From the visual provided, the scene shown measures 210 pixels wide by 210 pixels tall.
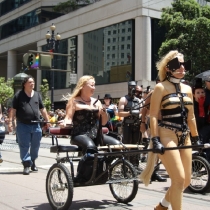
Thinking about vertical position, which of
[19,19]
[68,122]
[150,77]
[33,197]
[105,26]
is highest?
[19,19]

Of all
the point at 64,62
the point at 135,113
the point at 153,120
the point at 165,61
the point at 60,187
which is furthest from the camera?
the point at 64,62

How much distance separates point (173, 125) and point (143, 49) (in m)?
29.8

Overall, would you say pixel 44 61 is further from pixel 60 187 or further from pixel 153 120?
pixel 153 120

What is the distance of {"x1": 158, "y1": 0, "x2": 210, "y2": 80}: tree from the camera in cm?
2742

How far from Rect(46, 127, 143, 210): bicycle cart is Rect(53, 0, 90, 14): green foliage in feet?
131

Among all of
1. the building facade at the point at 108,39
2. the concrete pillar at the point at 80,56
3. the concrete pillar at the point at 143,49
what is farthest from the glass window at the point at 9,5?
the concrete pillar at the point at 143,49

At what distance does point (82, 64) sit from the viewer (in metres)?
40.3

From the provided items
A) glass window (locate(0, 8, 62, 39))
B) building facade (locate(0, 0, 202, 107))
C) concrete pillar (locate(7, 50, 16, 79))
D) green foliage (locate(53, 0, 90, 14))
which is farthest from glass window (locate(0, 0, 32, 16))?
green foliage (locate(53, 0, 90, 14))

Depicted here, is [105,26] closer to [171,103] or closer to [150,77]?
[150,77]

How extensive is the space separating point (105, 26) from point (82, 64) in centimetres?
432

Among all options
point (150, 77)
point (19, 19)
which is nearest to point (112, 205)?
point (150, 77)

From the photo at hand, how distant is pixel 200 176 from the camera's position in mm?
7184

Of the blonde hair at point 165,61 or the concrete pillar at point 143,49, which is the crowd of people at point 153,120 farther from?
the concrete pillar at point 143,49

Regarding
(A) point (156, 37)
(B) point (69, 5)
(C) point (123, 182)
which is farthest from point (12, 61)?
(C) point (123, 182)
